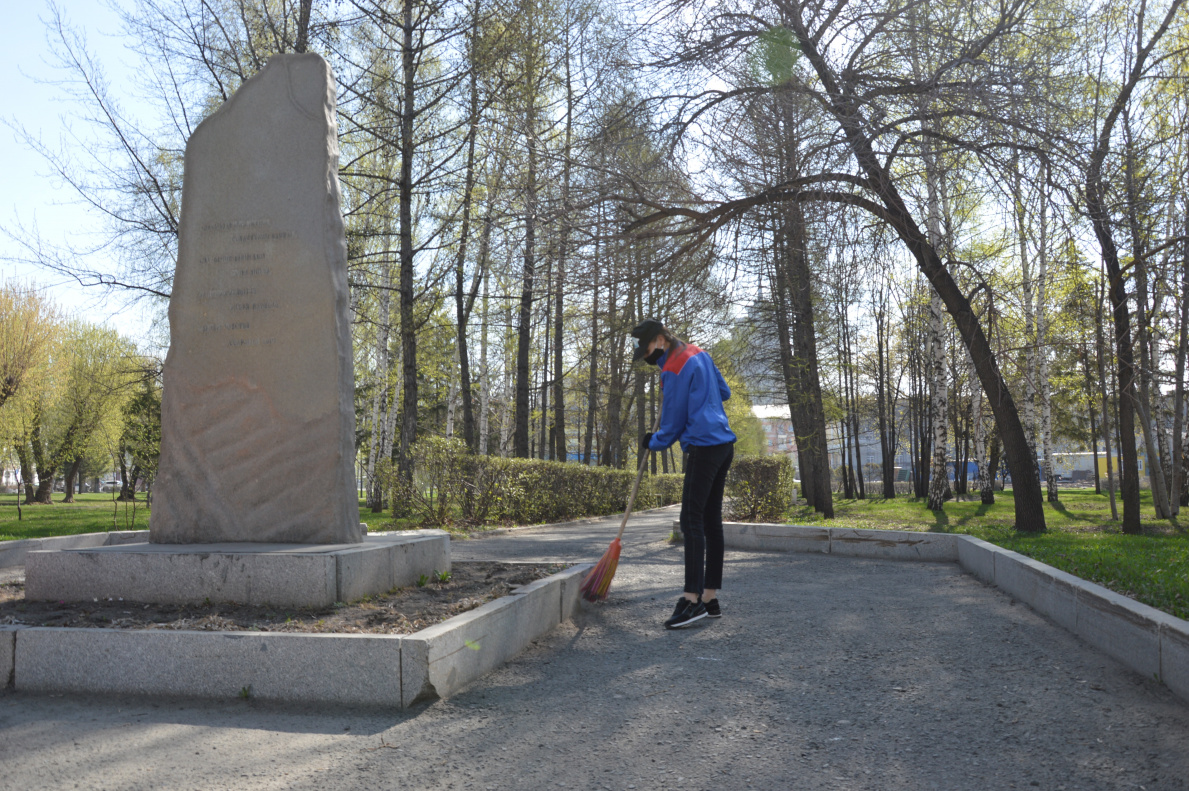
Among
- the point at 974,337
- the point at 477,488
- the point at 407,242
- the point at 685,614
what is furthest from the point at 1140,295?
the point at 407,242

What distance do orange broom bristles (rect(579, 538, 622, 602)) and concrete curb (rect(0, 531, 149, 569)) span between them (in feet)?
13.7

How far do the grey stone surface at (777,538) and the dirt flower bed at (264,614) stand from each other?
5.11m

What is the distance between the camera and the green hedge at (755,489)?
39.5 ft

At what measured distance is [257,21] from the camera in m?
13.9

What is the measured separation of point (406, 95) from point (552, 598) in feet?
34.9

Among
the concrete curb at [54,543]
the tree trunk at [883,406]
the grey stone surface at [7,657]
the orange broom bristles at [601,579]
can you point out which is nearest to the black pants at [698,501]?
the orange broom bristles at [601,579]

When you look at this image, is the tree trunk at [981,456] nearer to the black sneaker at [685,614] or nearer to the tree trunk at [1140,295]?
the tree trunk at [1140,295]

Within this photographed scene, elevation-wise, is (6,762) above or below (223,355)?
below

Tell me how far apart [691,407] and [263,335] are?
2.92m

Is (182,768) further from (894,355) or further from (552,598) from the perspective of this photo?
(894,355)

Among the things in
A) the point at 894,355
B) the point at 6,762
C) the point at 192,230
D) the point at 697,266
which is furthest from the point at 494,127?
the point at 894,355

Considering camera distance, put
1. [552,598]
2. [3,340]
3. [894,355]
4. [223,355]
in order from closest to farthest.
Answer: [552,598], [223,355], [3,340], [894,355]

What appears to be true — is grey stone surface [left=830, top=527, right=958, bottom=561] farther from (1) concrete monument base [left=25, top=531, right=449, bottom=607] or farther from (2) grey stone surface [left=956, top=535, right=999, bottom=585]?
(1) concrete monument base [left=25, top=531, right=449, bottom=607]

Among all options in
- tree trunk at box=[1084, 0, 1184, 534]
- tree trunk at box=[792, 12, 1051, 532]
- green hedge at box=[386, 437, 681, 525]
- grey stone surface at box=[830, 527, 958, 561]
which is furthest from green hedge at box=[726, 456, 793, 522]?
tree trunk at box=[1084, 0, 1184, 534]
